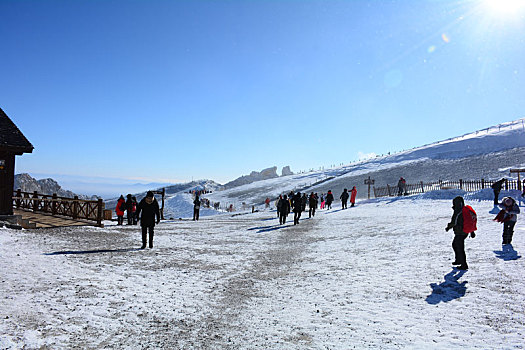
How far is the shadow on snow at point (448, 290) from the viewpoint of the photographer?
5078 millimetres

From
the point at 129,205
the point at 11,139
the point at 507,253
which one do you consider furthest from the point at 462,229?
the point at 11,139

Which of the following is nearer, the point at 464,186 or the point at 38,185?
the point at 464,186

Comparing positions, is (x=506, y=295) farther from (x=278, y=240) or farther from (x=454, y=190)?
(x=454, y=190)

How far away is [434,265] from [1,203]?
16.7 m

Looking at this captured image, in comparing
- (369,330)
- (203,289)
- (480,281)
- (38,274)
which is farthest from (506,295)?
(38,274)

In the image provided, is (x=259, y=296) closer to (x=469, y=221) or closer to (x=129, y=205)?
(x=469, y=221)

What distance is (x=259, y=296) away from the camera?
5.70 metres

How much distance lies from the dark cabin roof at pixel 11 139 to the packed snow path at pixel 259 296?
5.66m

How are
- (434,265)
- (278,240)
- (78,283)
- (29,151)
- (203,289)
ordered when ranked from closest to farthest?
(78,283)
(203,289)
(434,265)
(278,240)
(29,151)

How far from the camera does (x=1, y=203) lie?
13.2m

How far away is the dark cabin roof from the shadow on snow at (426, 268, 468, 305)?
16188mm

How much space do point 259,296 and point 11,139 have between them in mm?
13987

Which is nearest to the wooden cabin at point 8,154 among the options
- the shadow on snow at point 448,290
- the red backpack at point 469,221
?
the shadow on snow at point 448,290

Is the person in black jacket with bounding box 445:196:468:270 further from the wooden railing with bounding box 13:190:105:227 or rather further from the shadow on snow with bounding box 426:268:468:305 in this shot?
the wooden railing with bounding box 13:190:105:227
